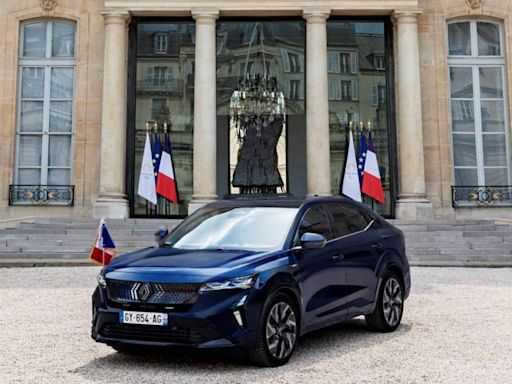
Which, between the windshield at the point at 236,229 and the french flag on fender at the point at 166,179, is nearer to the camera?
the windshield at the point at 236,229

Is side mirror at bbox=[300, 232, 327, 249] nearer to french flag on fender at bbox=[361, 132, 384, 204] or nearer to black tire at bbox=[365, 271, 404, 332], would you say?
black tire at bbox=[365, 271, 404, 332]

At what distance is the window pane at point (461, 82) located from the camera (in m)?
20.0

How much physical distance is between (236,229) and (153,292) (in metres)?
1.31

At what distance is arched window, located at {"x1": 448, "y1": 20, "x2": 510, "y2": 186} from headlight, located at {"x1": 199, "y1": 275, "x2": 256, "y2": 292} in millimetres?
16244

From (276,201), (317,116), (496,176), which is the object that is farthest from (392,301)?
(496,176)

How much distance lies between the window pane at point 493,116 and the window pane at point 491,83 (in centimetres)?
29

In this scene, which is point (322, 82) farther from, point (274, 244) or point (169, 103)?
point (274, 244)

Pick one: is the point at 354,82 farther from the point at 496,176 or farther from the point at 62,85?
the point at 62,85

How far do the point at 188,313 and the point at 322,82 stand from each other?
14.7m

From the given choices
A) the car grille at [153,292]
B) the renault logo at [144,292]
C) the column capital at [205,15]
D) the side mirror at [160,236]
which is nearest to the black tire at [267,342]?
the car grille at [153,292]

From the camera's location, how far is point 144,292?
484 cm

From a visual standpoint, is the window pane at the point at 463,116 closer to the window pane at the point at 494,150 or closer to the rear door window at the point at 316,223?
the window pane at the point at 494,150

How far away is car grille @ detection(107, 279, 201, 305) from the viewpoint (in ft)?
15.5

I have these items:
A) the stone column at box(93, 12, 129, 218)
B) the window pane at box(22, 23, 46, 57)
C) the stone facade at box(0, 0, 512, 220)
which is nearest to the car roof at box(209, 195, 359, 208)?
the stone facade at box(0, 0, 512, 220)
